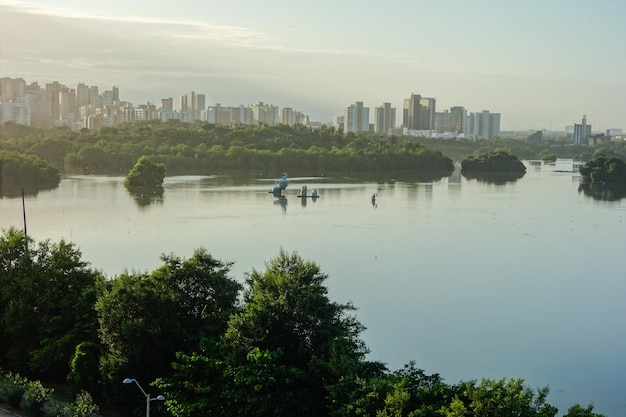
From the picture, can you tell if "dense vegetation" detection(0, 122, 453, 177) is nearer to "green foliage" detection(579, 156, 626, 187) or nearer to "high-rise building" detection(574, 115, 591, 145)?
"green foliage" detection(579, 156, 626, 187)

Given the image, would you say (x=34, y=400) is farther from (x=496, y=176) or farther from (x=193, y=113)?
(x=193, y=113)

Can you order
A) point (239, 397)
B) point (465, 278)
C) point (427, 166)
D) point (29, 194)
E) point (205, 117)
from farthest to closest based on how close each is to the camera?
point (205, 117), point (427, 166), point (29, 194), point (465, 278), point (239, 397)

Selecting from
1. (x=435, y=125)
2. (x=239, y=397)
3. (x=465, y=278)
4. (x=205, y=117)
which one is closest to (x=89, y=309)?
(x=239, y=397)

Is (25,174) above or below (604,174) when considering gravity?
below

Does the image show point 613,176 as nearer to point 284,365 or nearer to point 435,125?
point 284,365

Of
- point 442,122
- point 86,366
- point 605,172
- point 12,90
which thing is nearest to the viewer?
point 86,366

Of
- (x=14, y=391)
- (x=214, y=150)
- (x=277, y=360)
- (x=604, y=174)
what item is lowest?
(x=14, y=391)

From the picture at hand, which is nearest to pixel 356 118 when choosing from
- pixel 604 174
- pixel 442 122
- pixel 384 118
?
pixel 384 118
